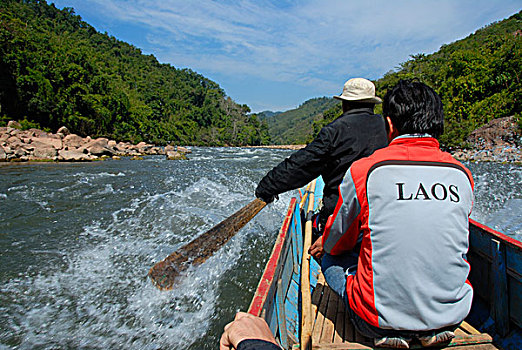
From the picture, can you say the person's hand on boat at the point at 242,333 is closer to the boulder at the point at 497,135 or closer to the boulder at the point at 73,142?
the boulder at the point at 73,142

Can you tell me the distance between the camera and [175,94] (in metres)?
78.9

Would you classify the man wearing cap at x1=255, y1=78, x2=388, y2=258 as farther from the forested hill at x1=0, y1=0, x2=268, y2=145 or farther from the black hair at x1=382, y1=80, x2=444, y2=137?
the forested hill at x1=0, y1=0, x2=268, y2=145

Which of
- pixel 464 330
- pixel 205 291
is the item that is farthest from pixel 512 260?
pixel 205 291

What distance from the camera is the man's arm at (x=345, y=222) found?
1.30 meters

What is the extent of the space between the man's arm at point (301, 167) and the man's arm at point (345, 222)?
0.48 meters

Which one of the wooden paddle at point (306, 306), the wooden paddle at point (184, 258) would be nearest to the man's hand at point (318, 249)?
the wooden paddle at point (306, 306)

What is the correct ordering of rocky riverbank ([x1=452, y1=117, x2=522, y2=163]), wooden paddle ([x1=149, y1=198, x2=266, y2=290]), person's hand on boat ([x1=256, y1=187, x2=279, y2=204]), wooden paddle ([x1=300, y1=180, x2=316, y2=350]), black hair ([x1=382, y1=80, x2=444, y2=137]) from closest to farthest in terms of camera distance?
black hair ([x1=382, y1=80, x2=444, y2=137]) < wooden paddle ([x1=300, y1=180, x2=316, y2=350]) < wooden paddle ([x1=149, y1=198, x2=266, y2=290]) < person's hand on boat ([x1=256, y1=187, x2=279, y2=204]) < rocky riverbank ([x1=452, y1=117, x2=522, y2=163])

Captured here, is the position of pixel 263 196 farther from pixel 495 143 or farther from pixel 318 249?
pixel 495 143

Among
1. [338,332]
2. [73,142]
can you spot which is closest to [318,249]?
[338,332]

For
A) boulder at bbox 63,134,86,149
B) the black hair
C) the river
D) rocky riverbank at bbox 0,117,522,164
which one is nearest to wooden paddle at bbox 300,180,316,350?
the river

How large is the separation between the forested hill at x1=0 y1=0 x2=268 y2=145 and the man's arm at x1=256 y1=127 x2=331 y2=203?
27.9 meters

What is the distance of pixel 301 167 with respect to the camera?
194 cm

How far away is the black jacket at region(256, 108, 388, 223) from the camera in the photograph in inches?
72.7

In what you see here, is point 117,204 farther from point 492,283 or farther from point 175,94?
point 175,94
